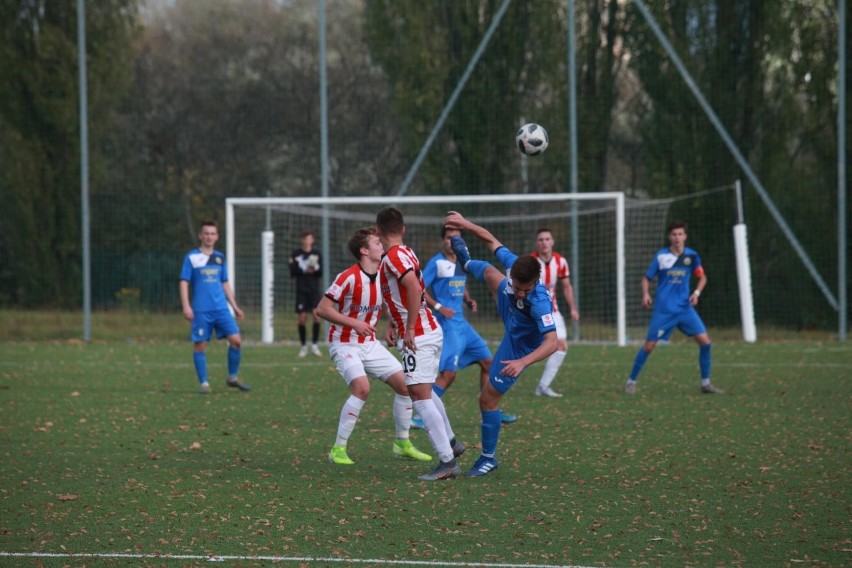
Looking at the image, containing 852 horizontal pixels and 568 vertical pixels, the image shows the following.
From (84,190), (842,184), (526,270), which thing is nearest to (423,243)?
(84,190)

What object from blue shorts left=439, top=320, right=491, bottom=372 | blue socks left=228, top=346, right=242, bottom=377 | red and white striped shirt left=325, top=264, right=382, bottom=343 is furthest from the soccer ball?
blue socks left=228, top=346, right=242, bottom=377

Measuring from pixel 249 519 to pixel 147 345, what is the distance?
1535cm

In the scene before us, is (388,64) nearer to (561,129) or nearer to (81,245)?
(561,129)

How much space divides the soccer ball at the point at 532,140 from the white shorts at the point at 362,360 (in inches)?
103

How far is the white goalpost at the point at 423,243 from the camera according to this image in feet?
67.4

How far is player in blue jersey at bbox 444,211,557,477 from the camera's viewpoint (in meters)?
7.37

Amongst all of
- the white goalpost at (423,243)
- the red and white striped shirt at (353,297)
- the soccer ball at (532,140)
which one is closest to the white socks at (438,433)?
the red and white striped shirt at (353,297)

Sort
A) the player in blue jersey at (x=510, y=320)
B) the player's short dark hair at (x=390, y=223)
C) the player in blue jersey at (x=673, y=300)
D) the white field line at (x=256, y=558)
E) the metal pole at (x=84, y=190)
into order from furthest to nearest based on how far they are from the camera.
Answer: the metal pole at (x=84, y=190)
the player in blue jersey at (x=673, y=300)
the player's short dark hair at (x=390, y=223)
the player in blue jersey at (x=510, y=320)
the white field line at (x=256, y=558)

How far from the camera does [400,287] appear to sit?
8109mm

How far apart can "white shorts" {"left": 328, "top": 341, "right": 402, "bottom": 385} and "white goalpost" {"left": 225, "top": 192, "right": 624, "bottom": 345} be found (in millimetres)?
Result: 11706

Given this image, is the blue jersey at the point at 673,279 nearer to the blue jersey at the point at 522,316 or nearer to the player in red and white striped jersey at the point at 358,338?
the player in red and white striped jersey at the point at 358,338

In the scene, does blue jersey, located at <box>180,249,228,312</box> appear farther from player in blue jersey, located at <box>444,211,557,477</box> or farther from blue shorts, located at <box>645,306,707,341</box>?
player in blue jersey, located at <box>444,211,557,477</box>

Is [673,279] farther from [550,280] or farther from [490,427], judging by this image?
[490,427]

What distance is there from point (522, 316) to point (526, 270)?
0.56 m
